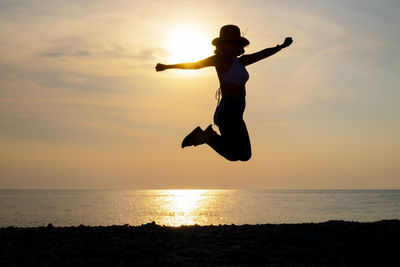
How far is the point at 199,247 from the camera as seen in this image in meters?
13.7

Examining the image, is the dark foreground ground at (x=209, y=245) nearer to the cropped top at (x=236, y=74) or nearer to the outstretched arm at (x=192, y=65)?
the cropped top at (x=236, y=74)

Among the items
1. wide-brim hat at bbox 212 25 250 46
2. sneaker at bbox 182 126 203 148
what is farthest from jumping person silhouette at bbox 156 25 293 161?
sneaker at bbox 182 126 203 148

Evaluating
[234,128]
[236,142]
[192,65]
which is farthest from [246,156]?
[192,65]

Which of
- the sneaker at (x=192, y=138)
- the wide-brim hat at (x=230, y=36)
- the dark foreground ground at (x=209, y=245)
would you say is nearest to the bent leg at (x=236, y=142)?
the sneaker at (x=192, y=138)

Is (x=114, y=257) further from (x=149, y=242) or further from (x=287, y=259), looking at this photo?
(x=287, y=259)

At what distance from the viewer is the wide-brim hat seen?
8.82 metres

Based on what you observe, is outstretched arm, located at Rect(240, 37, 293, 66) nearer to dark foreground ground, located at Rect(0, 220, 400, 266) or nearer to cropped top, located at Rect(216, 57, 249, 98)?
cropped top, located at Rect(216, 57, 249, 98)

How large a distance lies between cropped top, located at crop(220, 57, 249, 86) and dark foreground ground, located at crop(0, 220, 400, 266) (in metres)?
4.92

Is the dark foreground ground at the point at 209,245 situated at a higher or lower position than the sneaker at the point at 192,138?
lower

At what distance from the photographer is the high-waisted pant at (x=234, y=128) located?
29.1 ft

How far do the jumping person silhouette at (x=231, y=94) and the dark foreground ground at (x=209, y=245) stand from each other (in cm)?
406

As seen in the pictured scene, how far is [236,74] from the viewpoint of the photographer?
8.70 meters

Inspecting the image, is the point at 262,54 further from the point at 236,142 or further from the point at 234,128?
the point at 236,142

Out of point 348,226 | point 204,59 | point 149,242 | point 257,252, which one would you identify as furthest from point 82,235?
point 204,59
